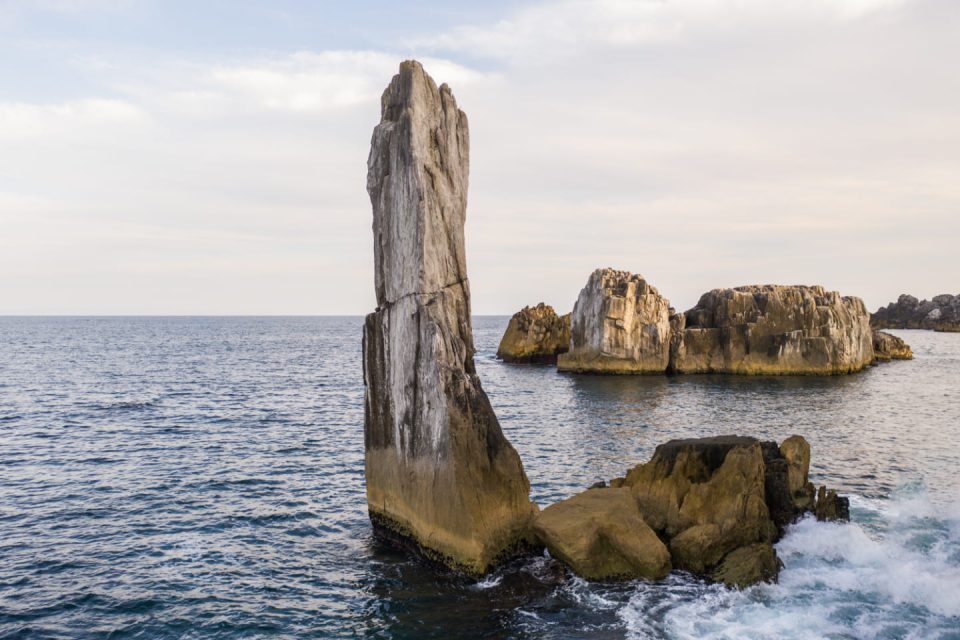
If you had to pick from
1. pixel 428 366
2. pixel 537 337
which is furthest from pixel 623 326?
pixel 428 366

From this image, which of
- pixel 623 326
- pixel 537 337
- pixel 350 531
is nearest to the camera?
pixel 350 531

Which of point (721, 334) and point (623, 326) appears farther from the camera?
point (721, 334)

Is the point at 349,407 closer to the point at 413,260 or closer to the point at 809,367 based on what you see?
the point at 413,260

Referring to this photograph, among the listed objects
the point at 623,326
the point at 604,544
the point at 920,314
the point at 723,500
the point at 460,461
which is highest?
the point at 920,314

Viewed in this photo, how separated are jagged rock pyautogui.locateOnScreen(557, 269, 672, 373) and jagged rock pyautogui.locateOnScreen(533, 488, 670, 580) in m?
54.2

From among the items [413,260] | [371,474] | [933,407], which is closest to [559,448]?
[371,474]

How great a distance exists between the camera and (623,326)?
246ft

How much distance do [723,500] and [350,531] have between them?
1261 centimetres

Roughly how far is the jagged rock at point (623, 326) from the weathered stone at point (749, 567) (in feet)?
177

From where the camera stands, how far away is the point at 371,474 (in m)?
24.5

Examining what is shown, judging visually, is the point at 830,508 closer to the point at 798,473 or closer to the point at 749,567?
the point at 798,473

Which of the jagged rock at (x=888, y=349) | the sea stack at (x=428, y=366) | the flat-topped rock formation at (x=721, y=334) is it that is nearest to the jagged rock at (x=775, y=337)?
the flat-topped rock formation at (x=721, y=334)

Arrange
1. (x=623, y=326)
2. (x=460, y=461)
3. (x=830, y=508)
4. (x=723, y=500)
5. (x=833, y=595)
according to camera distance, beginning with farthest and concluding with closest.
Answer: (x=623, y=326) → (x=830, y=508) → (x=723, y=500) → (x=460, y=461) → (x=833, y=595)

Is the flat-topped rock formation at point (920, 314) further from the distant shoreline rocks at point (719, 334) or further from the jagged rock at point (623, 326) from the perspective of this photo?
the jagged rock at point (623, 326)
